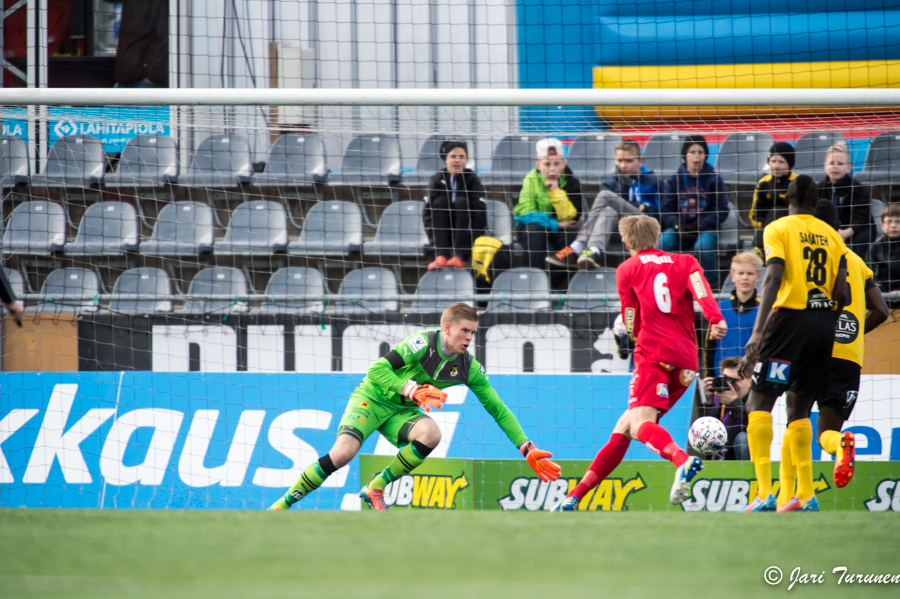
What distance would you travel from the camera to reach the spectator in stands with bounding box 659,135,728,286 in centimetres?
755

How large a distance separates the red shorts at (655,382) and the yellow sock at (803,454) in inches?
24.7

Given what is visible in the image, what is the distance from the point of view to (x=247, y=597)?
2.19m

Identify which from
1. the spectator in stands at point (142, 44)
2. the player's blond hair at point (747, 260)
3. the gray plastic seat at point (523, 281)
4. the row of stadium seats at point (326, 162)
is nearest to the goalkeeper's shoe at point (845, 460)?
the player's blond hair at point (747, 260)

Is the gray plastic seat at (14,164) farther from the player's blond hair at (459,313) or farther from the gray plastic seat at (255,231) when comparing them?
the player's blond hair at (459,313)

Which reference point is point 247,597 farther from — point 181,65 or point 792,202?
point 181,65

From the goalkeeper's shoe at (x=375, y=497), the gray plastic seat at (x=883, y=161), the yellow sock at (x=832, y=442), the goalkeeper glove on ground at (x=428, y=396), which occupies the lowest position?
the goalkeeper's shoe at (x=375, y=497)

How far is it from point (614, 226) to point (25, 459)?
5.18 meters

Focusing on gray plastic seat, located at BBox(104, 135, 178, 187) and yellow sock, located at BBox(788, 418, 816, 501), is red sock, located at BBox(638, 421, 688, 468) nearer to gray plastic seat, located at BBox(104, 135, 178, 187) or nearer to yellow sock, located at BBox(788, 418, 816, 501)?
yellow sock, located at BBox(788, 418, 816, 501)

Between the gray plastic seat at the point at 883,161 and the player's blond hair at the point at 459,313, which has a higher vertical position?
the gray plastic seat at the point at 883,161

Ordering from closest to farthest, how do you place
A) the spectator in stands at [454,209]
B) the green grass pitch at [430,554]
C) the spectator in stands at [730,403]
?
the green grass pitch at [430,554] → the spectator in stands at [730,403] → the spectator in stands at [454,209]

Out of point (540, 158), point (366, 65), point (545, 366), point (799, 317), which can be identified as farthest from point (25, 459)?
point (366, 65)

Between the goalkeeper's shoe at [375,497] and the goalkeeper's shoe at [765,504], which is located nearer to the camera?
the goalkeeper's shoe at [765,504]

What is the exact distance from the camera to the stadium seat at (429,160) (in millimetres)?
8812

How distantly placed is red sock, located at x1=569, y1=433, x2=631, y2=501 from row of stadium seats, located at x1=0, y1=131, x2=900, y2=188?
3794mm
